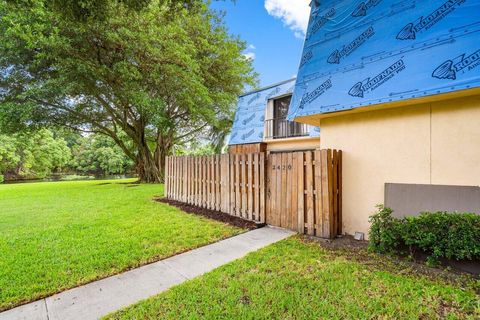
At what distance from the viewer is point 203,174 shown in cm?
729

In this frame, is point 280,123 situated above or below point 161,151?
above

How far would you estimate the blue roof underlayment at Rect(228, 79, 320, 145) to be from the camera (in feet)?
34.9

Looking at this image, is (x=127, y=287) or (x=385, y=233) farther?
(x=385, y=233)

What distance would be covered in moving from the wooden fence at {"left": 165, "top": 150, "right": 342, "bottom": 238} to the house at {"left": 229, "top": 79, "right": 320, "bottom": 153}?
163 inches

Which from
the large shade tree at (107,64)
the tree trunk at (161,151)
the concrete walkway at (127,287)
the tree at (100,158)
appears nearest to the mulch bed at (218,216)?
the concrete walkway at (127,287)

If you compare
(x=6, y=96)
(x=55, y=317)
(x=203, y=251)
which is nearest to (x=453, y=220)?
(x=203, y=251)

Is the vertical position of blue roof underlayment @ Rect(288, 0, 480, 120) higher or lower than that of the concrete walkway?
higher

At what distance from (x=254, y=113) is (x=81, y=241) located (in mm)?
8870

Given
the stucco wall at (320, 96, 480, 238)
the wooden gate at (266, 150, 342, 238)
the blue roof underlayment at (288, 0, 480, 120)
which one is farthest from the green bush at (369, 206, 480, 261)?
the blue roof underlayment at (288, 0, 480, 120)

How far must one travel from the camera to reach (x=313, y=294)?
2580 mm

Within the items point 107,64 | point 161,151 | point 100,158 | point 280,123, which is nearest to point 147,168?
point 161,151

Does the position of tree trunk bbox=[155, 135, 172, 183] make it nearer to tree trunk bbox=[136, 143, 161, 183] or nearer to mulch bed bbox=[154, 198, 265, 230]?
tree trunk bbox=[136, 143, 161, 183]

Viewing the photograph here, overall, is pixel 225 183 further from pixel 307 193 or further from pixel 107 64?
pixel 107 64

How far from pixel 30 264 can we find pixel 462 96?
6.85 m
